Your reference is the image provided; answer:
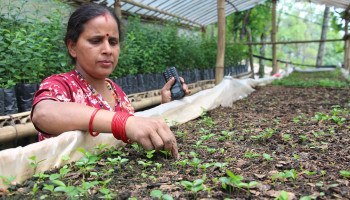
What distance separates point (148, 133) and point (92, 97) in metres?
0.75

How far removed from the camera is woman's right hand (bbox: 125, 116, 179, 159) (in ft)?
4.30

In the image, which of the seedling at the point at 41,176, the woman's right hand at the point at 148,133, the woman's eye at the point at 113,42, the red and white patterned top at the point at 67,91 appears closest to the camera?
the seedling at the point at 41,176

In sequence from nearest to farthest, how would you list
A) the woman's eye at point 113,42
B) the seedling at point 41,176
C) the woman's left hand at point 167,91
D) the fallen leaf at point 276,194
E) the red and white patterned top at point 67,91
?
the fallen leaf at point 276,194 < the seedling at point 41,176 < the red and white patterned top at point 67,91 < the woman's eye at point 113,42 < the woman's left hand at point 167,91

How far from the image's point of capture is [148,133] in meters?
1.32

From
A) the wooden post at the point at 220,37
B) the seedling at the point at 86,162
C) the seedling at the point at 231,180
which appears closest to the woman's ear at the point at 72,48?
the seedling at the point at 86,162

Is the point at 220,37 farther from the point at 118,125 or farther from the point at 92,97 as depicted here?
the point at 118,125

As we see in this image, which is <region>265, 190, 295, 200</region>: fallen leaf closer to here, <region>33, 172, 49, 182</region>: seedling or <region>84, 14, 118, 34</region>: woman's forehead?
<region>33, 172, 49, 182</region>: seedling

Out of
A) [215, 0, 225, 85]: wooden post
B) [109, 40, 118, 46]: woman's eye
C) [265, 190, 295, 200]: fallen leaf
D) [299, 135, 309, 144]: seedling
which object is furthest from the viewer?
[215, 0, 225, 85]: wooden post

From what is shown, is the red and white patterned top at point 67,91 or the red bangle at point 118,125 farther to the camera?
the red and white patterned top at point 67,91

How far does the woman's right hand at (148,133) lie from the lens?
1310 millimetres

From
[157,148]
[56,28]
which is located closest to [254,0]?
[56,28]

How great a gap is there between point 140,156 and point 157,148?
20 centimetres

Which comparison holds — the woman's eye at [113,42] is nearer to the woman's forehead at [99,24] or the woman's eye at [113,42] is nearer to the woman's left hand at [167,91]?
the woman's forehead at [99,24]

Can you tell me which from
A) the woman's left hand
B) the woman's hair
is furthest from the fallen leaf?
the woman's left hand
